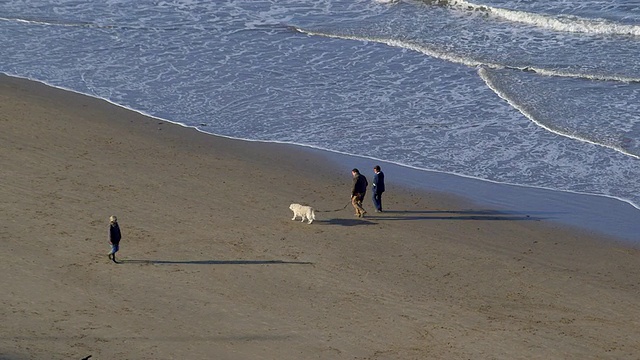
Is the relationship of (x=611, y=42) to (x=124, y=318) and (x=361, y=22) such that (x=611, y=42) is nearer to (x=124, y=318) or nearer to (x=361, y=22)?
(x=361, y=22)

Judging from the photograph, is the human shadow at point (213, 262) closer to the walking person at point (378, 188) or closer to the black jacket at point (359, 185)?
the black jacket at point (359, 185)

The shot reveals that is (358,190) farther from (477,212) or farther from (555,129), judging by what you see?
(555,129)

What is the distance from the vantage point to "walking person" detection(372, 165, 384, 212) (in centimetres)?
1855

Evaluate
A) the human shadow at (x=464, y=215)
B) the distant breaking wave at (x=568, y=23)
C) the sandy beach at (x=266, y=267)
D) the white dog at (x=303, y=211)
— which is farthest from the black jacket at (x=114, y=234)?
the distant breaking wave at (x=568, y=23)

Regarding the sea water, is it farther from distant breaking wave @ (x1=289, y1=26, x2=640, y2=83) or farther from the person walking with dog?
the person walking with dog

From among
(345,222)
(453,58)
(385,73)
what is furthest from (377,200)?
(453,58)

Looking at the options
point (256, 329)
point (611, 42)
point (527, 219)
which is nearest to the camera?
point (256, 329)

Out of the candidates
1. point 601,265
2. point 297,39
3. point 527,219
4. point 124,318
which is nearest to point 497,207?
point 527,219

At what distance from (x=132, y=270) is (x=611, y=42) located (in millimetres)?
18044

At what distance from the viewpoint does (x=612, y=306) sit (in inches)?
612

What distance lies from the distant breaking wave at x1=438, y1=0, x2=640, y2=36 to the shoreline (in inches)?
459

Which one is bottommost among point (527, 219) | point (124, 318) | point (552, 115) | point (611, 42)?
point (124, 318)

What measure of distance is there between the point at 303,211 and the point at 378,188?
158 cm

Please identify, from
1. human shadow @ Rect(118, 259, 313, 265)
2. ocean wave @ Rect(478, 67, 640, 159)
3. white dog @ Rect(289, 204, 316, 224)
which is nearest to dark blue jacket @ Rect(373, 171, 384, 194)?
white dog @ Rect(289, 204, 316, 224)
